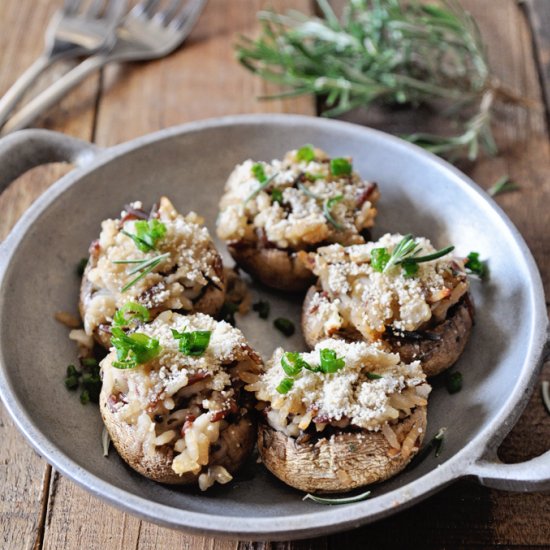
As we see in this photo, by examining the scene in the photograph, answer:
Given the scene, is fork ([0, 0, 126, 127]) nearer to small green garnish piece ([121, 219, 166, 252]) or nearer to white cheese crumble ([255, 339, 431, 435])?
small green garnish piece ([121, 219, 166, 252])

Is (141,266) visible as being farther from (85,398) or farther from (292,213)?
(292,213)

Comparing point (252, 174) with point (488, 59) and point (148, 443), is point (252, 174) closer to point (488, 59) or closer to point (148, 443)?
point (148, 443)

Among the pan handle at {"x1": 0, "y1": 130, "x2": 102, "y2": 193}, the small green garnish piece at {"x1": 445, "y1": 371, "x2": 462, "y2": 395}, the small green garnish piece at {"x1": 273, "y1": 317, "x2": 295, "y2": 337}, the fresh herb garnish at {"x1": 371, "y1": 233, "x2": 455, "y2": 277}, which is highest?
the pan handle at {"x1": 0, "y1": 130, "x2": 102, "y2": 193}

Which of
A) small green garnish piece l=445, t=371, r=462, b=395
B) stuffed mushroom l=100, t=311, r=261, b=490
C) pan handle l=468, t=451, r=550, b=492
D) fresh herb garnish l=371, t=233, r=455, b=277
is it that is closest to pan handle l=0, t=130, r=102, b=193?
stuffed mushroom l=100, t=311, r=261, b=490

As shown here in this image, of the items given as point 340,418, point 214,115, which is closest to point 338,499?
point 340,418

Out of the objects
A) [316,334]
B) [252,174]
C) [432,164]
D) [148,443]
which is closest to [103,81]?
[252,174]

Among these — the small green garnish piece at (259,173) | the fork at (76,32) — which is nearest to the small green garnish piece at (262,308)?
the small green garnish piece at (259,173)
